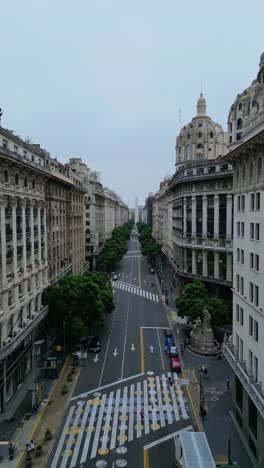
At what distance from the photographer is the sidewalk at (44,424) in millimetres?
29500

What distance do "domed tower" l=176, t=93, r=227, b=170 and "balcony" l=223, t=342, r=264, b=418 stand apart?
311ft

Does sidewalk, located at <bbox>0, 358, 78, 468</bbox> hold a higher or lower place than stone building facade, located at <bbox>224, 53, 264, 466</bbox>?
lower

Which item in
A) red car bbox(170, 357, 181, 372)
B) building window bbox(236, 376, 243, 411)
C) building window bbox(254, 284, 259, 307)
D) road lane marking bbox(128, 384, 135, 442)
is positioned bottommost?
road lane marking bbox(128, 384, 135, 442)

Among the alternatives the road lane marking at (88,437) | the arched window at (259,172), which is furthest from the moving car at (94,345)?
the arched window at (259,172)

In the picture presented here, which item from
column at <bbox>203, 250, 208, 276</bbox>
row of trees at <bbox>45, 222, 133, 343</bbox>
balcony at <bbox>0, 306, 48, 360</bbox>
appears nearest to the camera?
balcony at <bbox>0, 306, 48, 360</bbox>

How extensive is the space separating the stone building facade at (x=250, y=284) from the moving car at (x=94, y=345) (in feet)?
74.3

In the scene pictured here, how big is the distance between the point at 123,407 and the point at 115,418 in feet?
7.55

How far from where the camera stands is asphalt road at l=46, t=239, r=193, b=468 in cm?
3030

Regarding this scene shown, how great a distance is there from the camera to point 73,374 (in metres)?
46.2

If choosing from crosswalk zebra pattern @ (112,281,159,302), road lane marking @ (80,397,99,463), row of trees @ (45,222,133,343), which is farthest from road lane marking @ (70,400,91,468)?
crosswalk zebra pattern @ (112,281,159,302)

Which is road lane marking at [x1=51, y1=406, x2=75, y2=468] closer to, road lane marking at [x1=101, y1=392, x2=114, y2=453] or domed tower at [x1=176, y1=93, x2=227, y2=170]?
road lane marking at [x1=101, y1=392, x2=114, y2=453]

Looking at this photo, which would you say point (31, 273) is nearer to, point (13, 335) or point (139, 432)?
point (13, 335)

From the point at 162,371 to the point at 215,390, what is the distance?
8.20 m

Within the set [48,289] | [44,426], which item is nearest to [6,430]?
[44,426]
